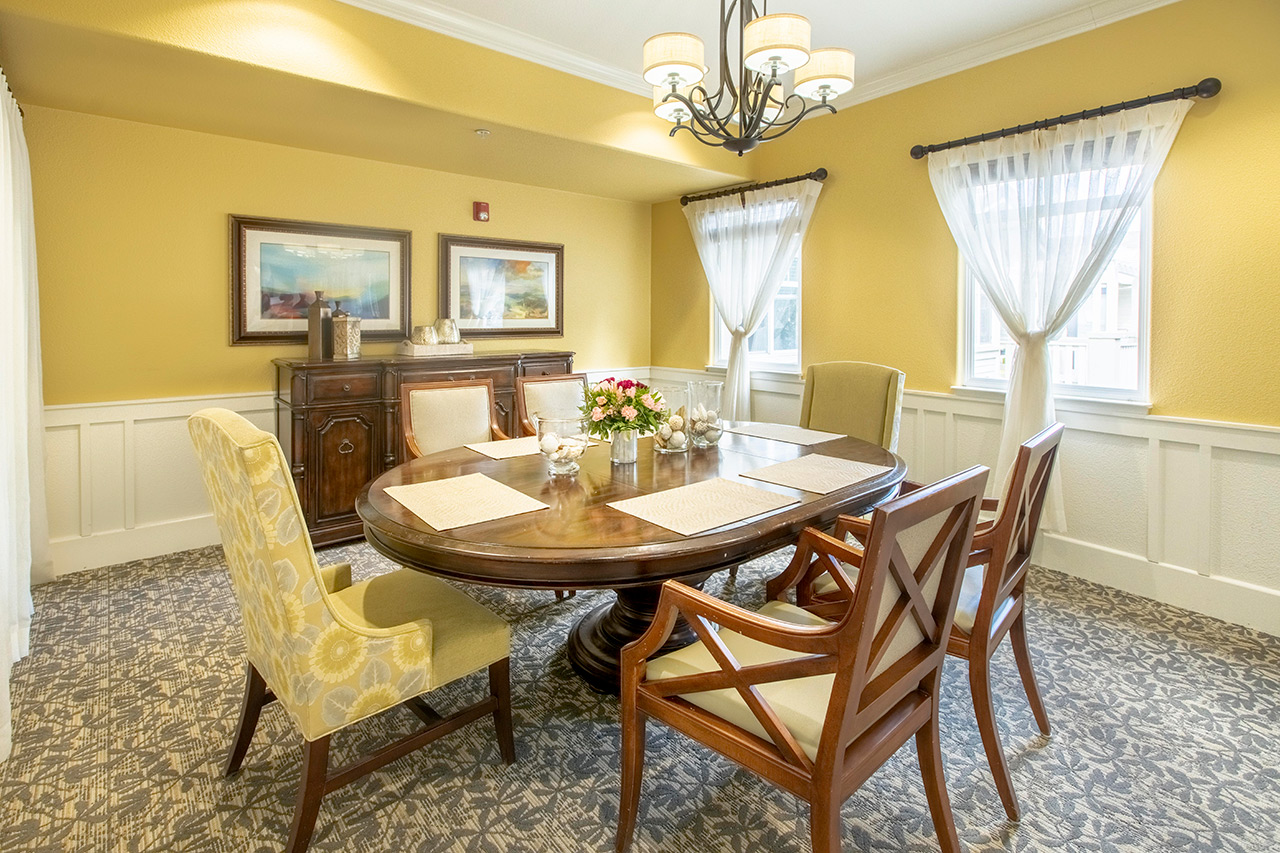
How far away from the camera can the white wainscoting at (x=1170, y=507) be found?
2.78m

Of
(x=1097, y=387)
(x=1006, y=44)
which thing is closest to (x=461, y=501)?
(x=1097, y=387)

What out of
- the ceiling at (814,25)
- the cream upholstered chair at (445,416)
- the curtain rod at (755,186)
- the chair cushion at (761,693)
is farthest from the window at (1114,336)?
the cream upholstered chair at (445,416)

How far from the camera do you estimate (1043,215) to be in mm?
3273

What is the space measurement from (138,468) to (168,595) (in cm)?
87

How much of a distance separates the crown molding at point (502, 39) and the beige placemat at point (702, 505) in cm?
258

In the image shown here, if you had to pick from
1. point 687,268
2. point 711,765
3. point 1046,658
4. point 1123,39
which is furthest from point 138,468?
point 1123,39

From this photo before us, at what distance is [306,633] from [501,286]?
3701mm

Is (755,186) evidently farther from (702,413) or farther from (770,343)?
(702,413)

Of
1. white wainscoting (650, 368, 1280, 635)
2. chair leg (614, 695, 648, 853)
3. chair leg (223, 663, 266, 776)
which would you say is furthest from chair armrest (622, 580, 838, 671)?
white wainscoting (650, 368, 1280, 635)

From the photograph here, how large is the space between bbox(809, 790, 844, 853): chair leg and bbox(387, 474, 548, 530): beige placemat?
3.24 ft

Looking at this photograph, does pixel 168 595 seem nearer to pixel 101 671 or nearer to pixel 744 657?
pixel 101 671

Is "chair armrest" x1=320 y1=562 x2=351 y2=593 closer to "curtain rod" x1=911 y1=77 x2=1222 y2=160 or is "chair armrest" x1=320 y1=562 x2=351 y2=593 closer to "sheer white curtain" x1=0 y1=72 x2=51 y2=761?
"sheer white curtain" x1=0 y1=72 x2=51 y2=761

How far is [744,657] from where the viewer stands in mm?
1536

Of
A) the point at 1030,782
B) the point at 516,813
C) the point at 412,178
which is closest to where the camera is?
the point at 516,813
